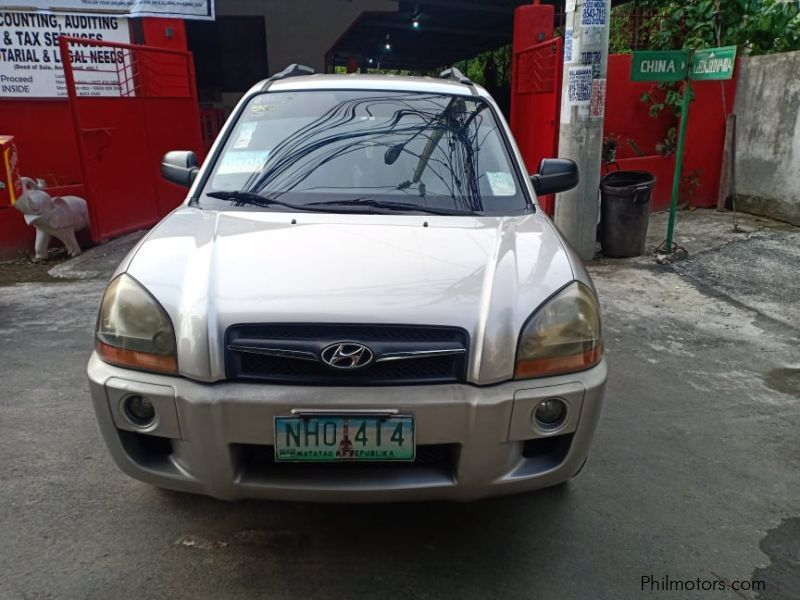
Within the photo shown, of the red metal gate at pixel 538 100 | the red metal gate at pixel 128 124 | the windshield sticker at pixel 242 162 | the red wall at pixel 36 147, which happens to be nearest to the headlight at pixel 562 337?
the windshield sticker at pixel 242 162

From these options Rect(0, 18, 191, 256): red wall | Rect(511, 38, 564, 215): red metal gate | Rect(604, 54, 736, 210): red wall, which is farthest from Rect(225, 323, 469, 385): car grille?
Rect(604, 54, 736, 210): red wall

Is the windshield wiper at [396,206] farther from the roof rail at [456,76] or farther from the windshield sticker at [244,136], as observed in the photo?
the roof rail at [456,76]

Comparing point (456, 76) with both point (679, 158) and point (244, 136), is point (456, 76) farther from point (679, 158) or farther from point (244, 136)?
point (679, 158)

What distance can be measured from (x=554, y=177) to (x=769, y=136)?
20.2 ft

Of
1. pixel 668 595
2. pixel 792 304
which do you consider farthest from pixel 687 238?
pixel 668 595

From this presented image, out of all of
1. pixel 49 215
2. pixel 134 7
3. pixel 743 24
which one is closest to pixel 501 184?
pixel 49 215

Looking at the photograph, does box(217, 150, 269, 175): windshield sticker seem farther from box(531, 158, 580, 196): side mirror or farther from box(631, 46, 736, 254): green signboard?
box(631, 46, 736, 254): green signboard

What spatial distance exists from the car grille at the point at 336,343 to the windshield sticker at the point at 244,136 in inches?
58.1

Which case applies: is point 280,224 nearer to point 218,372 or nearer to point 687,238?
point 218,372

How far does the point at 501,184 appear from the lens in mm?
3082

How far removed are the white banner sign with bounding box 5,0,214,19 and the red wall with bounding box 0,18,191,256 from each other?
122 centimetres

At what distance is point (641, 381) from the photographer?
4.05m

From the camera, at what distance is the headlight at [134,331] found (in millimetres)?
2113

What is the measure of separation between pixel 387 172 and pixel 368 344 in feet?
4.24
